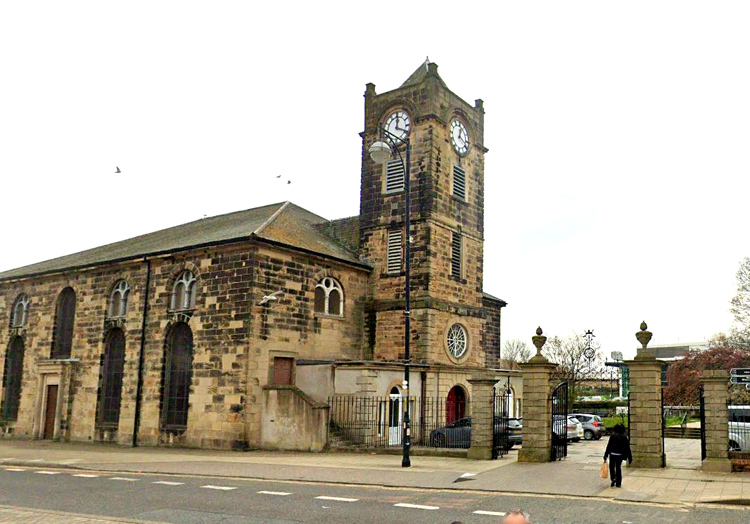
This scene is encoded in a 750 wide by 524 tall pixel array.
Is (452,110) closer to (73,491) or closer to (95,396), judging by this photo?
(95,396)

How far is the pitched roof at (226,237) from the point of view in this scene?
1112 inches

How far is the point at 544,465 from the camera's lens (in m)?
19.1

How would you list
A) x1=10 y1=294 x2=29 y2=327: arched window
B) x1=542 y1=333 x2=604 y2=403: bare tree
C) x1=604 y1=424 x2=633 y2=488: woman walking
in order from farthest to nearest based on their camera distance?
1. x1=542 y1=333 x2=604 y2=403: bare tree
2. x1=10 y1=294 x2=29 y2=327: arched window
3. x1=604 y1=424 x2=633 y2=488: woman walking

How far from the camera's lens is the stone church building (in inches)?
1033

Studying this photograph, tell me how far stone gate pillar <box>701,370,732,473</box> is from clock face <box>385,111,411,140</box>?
60.0 feet

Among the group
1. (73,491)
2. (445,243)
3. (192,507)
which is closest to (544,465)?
(192,507)

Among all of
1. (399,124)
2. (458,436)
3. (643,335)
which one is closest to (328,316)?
(458,436)

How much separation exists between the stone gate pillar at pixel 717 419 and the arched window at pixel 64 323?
27.6 meters

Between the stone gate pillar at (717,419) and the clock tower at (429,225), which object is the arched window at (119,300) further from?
the stone gate pillar at (717,419)

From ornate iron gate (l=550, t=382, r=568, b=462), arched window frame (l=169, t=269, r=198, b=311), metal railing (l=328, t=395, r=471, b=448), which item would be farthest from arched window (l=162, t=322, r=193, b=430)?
ornate iron gate (l=550, t=382, r=568, b=462)

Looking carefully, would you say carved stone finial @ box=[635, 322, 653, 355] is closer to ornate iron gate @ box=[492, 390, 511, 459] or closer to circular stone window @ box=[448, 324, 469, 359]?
ornate iron gate @ box=[492, 390, 511, 459]

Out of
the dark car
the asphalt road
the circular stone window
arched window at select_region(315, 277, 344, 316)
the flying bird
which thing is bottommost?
the asphalt road

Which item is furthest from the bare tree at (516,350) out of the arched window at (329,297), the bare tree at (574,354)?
the arched window at (329,297)

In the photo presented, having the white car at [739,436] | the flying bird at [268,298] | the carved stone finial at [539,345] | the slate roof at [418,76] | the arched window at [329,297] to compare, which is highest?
the slate roof at [418,76]
